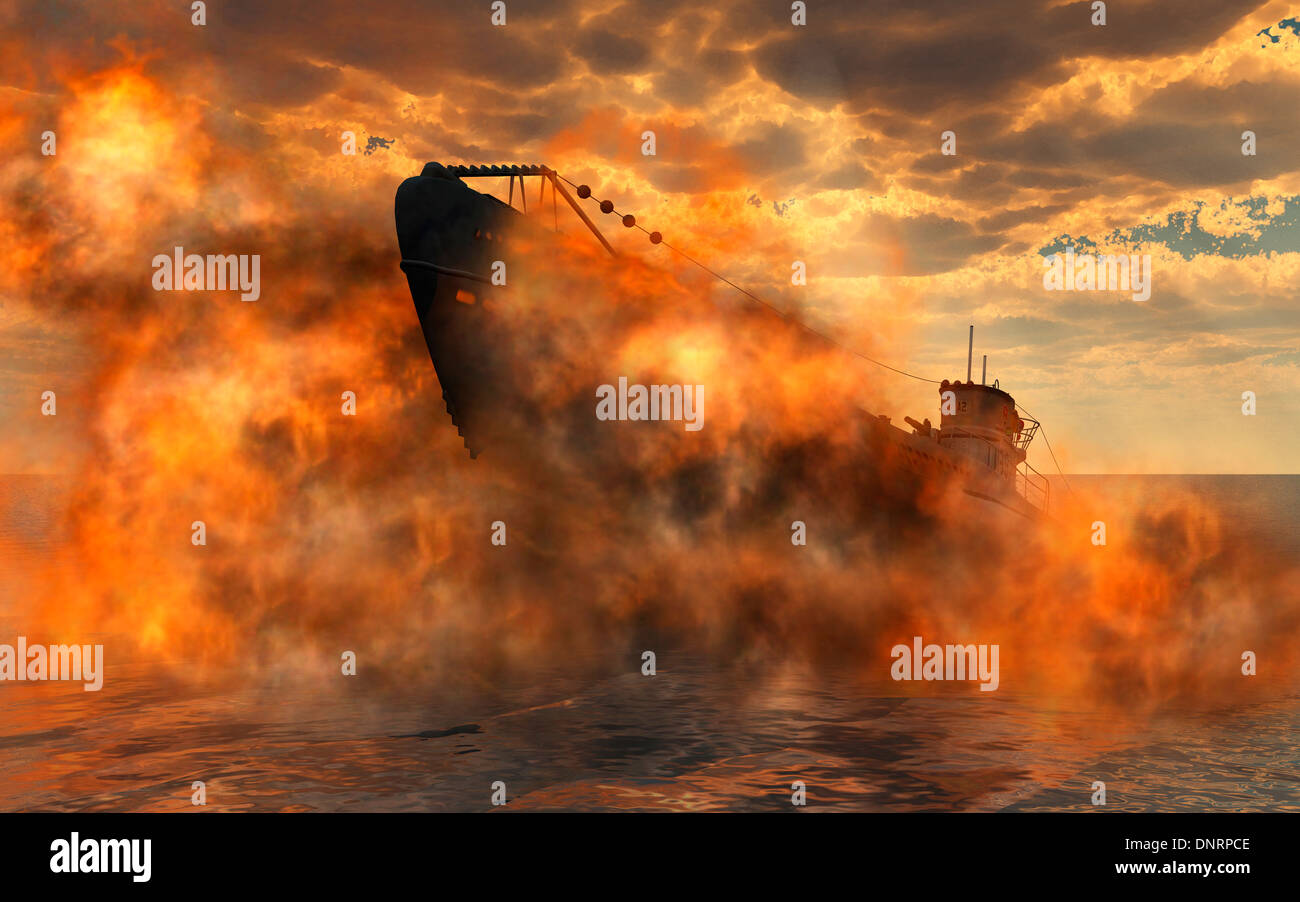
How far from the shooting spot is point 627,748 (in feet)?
51.7

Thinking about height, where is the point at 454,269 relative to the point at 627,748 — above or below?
above

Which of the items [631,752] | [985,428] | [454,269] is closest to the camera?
[631,752]

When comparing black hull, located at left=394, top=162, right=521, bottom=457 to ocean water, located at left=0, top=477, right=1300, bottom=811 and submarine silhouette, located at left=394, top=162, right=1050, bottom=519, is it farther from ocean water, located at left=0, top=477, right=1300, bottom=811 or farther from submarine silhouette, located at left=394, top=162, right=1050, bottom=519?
ocean water, located at left=0, top=477, right=1300, bottom=811

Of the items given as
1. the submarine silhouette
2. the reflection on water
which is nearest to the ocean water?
the reflection on water

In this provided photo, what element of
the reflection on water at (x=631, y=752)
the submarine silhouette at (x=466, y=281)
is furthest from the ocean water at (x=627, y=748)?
the submarine silhouette at (x=466, y=281)

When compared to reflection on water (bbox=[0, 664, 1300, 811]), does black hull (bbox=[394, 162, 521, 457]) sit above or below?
above

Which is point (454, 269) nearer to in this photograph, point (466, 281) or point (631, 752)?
point (466, 281)

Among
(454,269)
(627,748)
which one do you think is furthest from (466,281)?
(627,748)

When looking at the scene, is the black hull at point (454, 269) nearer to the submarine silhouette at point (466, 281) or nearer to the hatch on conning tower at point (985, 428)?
the submarine silhouette at point (466, 281)

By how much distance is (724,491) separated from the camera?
27.8 meters

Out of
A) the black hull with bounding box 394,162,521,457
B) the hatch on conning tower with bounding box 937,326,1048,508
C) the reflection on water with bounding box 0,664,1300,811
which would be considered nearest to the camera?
the reflection on water with bounding box 0,664,1300,811

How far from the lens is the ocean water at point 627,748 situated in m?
13.2

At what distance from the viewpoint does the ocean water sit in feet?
43.3

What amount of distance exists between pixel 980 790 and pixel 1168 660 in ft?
48.5
